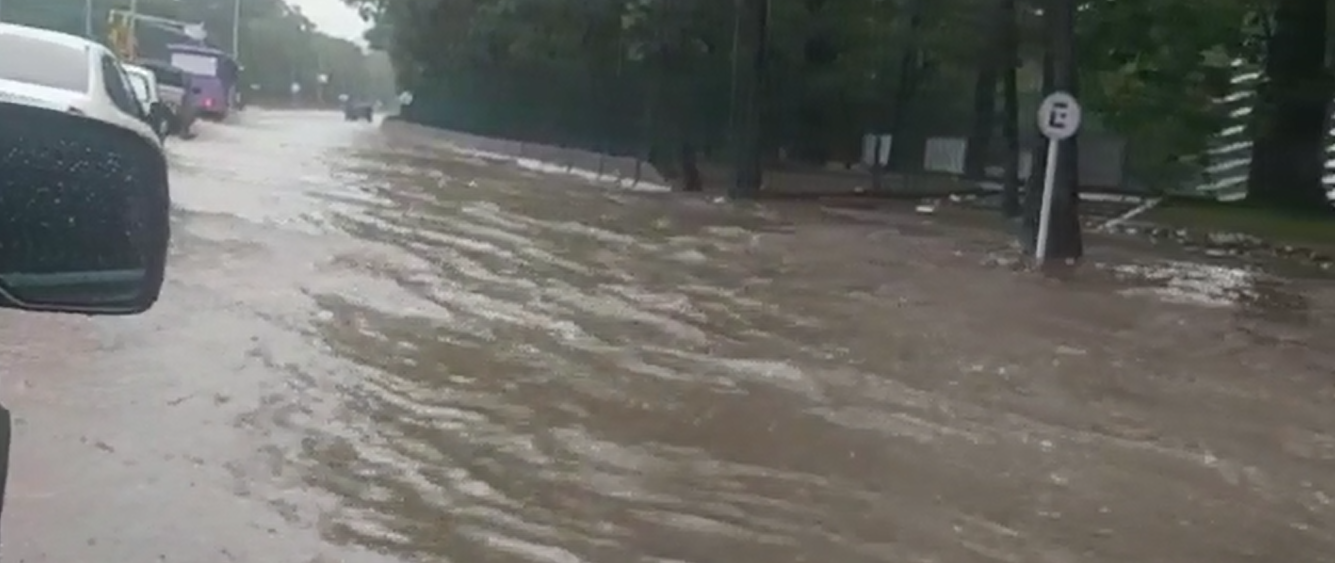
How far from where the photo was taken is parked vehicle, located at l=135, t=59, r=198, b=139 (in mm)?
39688

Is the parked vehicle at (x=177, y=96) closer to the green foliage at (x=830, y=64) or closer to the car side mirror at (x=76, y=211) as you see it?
the green foliage at (x=830, y=64)

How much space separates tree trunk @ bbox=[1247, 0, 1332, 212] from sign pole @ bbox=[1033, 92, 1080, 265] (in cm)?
1023

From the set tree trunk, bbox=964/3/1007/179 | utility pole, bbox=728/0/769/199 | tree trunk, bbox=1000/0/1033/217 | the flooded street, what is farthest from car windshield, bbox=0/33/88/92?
tree trunk, bbox=964/3/1007/179

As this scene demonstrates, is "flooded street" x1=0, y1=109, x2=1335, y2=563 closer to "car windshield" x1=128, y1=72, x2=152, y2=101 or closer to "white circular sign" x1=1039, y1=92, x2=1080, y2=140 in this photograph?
"white circular sign" x1=1039, y1=92, x2=1080, y2=140

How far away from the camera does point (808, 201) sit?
1267 inches

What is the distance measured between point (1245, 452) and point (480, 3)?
1548 inches

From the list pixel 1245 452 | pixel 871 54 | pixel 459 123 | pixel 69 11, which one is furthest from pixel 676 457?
pixel 69 11

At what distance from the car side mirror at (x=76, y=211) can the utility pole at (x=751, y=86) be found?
29077 millimetres

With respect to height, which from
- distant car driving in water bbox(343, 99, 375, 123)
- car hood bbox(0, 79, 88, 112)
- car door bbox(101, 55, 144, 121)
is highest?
car hood bbox(0, 79, 88, 112)

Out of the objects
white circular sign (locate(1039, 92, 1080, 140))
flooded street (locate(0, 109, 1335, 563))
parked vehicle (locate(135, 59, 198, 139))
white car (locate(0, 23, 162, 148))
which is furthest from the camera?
parked vehicle (locate(135, 59, 198, 139))

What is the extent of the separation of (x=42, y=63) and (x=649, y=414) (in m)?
4.45

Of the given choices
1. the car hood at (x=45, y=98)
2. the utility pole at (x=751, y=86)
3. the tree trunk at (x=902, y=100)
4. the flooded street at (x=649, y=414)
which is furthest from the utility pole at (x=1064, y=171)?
the tree trunk at (x=902, y=100)

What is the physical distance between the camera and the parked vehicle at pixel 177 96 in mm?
39688

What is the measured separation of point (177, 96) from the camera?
41.5 m
